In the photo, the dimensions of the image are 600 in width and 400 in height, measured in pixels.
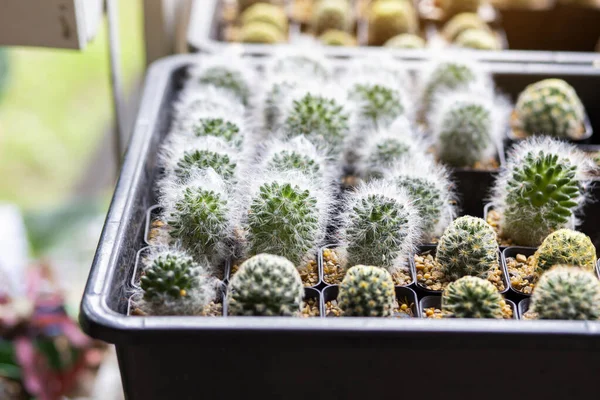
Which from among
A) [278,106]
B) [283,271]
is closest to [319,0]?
[278,106]

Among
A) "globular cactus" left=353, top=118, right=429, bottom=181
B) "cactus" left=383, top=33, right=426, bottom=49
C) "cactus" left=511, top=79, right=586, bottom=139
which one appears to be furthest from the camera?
"cactus" left=383, top=33, right=426, bottom=49

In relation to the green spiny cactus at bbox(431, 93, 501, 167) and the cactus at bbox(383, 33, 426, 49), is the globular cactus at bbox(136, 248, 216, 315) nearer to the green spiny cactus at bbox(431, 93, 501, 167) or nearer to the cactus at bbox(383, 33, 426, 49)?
the green spiny cactus at bbox(431, 93, 501, 167)

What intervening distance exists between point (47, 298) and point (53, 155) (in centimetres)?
73

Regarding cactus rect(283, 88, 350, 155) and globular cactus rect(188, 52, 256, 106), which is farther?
globular cactus rect(188, 52, 256, 106)

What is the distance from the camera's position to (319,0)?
99.8 inches

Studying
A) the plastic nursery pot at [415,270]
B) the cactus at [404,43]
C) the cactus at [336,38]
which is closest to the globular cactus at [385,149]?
the plastic nursery pot at [415,270]

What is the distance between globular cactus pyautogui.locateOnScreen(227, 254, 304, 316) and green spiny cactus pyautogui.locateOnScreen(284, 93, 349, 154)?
45 cm

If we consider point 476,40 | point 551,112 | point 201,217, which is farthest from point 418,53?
point 201,217

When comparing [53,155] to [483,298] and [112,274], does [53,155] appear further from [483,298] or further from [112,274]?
[483,298]

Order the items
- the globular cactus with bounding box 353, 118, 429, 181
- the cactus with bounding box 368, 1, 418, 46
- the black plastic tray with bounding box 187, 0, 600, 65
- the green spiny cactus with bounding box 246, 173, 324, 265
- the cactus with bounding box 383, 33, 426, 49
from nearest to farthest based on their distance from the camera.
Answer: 1. the green spiny cactus with bounding box 246, 173, 324, 265
2. the globular cactus with bounding box 353, 118, 429, 181
3. the black plastic tray with bounding box 187, 0, 600, 65
4. the cactus with bounding box 383, 33, 426, 49
5. the cactus with bounding box 368, 1, 418, 46

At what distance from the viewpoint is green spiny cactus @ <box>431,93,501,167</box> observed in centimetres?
162

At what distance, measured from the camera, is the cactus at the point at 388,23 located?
232cm

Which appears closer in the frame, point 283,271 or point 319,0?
point 283,271

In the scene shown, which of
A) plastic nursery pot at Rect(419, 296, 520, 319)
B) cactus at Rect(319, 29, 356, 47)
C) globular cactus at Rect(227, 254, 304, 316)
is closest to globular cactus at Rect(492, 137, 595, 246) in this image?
plastic nursery pot at Rect(419, 296, 520, 319)
